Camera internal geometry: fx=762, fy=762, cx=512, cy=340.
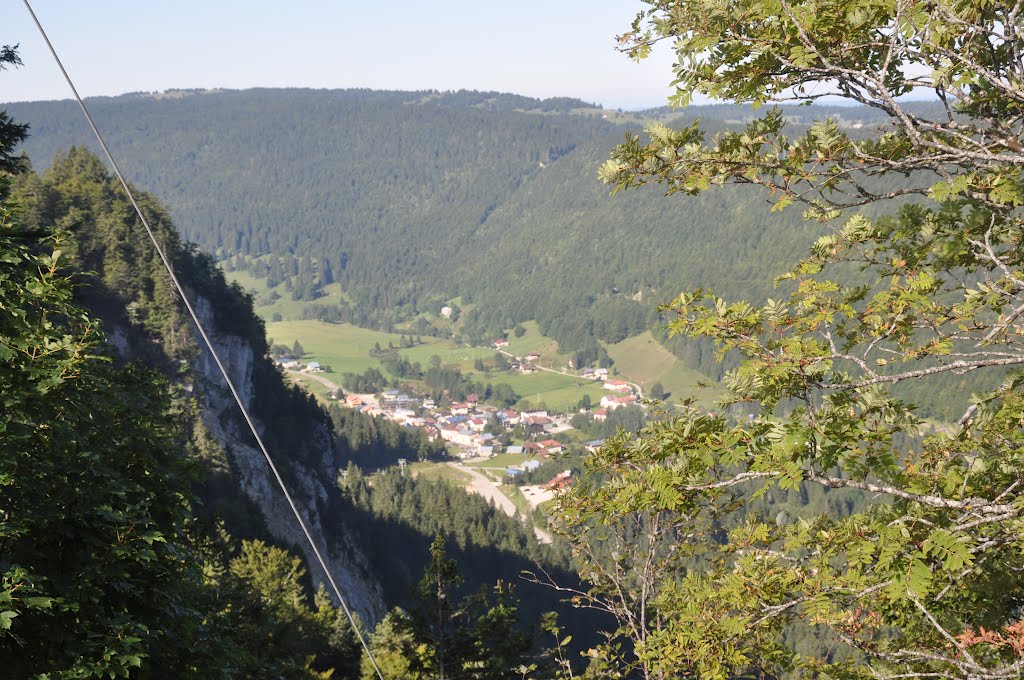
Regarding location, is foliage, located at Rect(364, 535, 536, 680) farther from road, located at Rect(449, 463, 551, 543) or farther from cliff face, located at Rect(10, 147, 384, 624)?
road, located at Rect(449, 463, 551, 543)

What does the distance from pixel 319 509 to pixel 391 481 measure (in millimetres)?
51171

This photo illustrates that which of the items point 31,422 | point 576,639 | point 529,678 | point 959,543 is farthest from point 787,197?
point 576,639

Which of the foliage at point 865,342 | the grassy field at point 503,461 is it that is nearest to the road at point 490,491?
the grassy field at point 503,461

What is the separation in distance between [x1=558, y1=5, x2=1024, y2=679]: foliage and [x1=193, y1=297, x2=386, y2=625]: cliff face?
5728 cm

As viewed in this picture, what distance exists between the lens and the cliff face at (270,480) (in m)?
65.6

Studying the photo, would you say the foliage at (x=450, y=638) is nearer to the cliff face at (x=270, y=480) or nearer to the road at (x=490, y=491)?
the cliff face at (x=270, y=480)

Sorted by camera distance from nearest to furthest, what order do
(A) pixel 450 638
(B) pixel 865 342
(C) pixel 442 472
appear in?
(B) pixel 865 342
(A) pixel 450 638
(C) pixel 442 472

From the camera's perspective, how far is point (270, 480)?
72625mm

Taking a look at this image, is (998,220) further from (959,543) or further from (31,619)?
(31,619)

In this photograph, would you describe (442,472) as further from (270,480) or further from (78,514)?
(78,514)

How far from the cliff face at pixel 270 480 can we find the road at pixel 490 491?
63.3 m

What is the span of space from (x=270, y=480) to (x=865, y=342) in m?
71.8

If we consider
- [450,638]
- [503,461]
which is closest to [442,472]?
[503,461]

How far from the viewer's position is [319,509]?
259 feet
